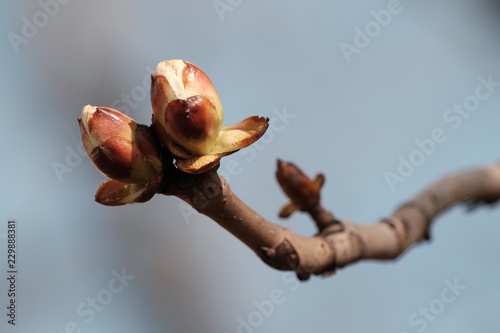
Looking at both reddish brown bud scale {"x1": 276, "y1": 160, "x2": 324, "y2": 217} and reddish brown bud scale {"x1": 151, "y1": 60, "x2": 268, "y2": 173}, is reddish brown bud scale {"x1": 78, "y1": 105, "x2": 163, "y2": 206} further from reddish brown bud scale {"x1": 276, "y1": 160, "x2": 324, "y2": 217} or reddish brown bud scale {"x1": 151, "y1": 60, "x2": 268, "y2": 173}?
reddish brown bud scale {"x1": 276, "y1": 160, "x2": 324, "y2": 217}

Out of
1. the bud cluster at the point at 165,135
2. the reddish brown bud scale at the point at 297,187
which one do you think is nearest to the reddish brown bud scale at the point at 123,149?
the bud cluster at the point at 165,135

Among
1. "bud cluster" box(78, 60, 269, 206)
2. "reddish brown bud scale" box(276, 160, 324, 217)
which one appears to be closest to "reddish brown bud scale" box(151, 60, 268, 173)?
"bud cluster" box(78, 60, 269, 206)

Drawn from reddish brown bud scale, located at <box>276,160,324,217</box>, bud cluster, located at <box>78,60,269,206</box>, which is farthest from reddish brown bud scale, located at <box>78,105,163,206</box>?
reddish brown bud scale, located at <box>276,160,324,217</box>

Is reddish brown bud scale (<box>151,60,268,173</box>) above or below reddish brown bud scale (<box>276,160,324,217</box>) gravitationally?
above

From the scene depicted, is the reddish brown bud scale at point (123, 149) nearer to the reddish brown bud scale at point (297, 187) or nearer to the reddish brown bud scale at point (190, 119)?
the reddish brown bud scale at point (190, 119)

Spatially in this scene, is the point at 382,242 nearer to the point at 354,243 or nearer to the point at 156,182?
the point at 354,243

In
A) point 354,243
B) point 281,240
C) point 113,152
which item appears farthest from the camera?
point 354,243

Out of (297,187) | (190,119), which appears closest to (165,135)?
(190,119)

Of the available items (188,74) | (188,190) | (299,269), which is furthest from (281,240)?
(188,74)

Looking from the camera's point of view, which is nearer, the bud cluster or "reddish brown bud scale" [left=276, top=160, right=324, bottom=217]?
the bud cluster
